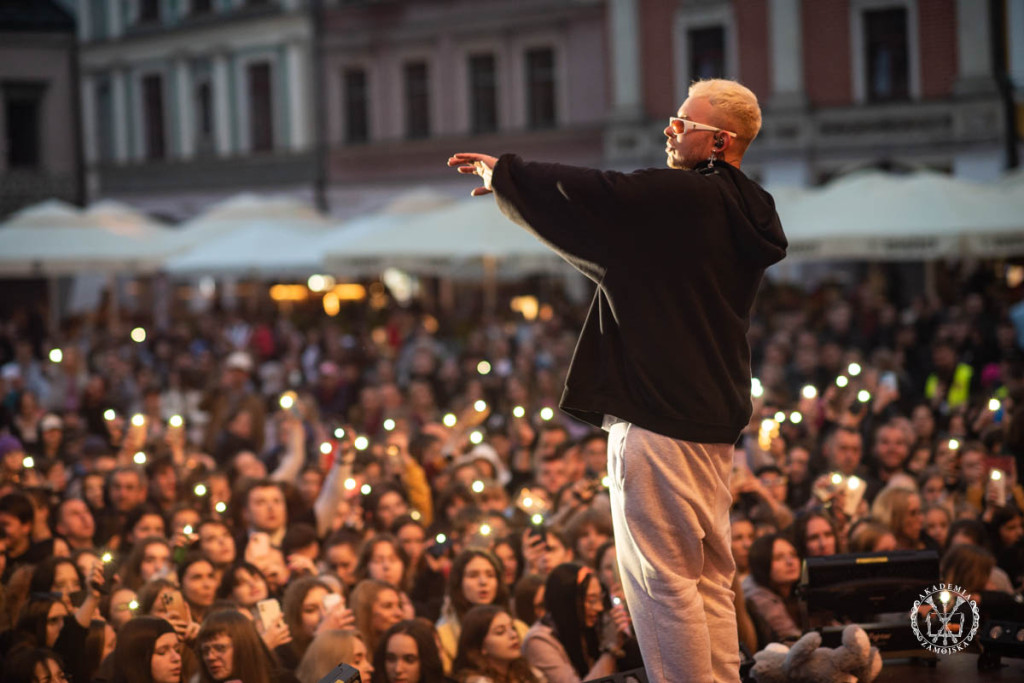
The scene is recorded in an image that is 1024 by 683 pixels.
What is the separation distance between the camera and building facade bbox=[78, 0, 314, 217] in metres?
28.4

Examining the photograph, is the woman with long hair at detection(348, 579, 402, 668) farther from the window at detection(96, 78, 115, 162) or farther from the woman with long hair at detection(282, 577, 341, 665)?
the window at detection(96, 78, 115, 162)

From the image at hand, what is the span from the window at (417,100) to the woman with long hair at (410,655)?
21897mm

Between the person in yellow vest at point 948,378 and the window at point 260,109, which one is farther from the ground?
the window at point 260,109

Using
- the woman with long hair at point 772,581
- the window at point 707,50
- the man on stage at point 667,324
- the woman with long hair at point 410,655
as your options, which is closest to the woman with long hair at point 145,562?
the woman with long hair at point 410,655

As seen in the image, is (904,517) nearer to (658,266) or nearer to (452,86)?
(658,266)

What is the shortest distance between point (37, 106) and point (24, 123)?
0.70 metres

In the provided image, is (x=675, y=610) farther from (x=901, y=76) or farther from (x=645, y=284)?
(x=901, y=76)

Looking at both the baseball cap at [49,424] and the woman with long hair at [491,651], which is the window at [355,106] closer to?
the baseball cap at [49,424]

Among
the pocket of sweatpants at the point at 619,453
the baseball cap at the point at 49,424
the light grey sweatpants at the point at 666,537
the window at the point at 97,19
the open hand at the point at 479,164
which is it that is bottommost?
the baseball cap at the point at 49,424

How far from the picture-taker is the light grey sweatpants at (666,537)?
360 centimetres

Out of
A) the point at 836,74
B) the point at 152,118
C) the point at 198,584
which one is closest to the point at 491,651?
the point at 198,584

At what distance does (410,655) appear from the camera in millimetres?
5578

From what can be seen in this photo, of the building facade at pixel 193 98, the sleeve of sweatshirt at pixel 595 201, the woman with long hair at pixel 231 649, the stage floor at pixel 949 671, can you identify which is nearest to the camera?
the sleeve of sweatshirt at pixel 595 201

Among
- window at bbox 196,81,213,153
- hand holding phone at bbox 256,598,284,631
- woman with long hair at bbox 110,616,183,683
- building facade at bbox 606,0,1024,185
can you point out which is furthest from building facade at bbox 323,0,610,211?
woman with long hair at bbox 110,616,183,683
